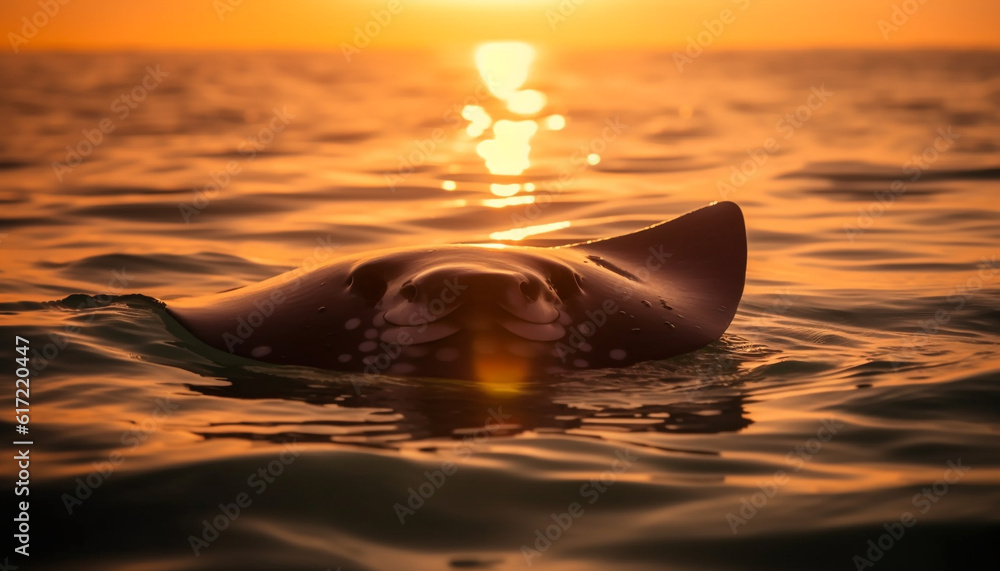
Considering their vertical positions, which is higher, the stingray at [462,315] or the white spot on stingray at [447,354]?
the stingray at [462,315]

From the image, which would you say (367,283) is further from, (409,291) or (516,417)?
(516,417)

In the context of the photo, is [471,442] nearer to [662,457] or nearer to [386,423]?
[386,423]

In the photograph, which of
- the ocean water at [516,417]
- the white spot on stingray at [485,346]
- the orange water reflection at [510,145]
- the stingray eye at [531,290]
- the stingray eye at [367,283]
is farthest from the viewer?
the orange water reflection at [510,145]

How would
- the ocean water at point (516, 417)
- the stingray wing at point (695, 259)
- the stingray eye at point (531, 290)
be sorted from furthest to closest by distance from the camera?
the stingray wing at point (695, 259)
the stingray eye at point (531, 290)
the ocean water at point (516, 417)

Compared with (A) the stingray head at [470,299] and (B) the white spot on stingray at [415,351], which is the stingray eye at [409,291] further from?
(B) the white spot on stingray at [415,351]

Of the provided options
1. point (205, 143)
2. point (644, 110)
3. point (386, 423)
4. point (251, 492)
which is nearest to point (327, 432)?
point (386, 423)

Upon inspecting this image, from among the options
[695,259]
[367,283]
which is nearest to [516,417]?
[367,283]

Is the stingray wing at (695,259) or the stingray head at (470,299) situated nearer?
the stingray head at (470,299)

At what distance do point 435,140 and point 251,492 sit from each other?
17.7m

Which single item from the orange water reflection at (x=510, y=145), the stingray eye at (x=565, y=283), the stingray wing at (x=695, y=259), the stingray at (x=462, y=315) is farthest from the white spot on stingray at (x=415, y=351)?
the orange water reflection at (x=510, y=145)

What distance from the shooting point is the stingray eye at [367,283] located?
452cm

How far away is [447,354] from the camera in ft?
13.7

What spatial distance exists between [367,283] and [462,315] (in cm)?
58

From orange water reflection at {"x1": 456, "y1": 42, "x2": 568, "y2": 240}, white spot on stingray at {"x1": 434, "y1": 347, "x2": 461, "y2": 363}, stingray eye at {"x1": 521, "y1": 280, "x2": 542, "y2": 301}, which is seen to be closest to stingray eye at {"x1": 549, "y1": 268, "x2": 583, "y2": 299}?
stingray eye at {"x1": 521, "y1": 280, "x2": 542, "y2": 301}
